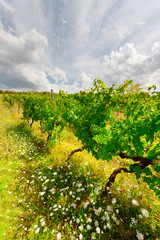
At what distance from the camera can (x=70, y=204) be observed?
3.61 metres

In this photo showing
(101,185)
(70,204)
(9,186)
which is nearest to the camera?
(70,204)

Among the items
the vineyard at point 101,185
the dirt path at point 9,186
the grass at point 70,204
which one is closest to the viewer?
the vineyard at point 101,185

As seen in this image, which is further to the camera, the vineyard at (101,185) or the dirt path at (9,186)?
the dirt path at (9,186)

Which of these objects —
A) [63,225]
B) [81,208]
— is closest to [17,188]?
[63,225]

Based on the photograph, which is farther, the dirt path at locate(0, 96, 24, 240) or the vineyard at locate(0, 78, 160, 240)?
the dirt path at locate(0, 96, 24, 240)

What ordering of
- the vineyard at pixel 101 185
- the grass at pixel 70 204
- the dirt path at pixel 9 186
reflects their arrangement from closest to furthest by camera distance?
the vineyard at pixel 101 185
the grass at pixel 70 204
the dirt path at pixel 9 186

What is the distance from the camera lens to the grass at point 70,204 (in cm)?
289

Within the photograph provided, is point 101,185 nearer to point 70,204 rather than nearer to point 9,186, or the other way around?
point 70,204

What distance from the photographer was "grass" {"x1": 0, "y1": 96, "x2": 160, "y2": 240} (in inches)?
114

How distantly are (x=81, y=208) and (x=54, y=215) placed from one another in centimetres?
91

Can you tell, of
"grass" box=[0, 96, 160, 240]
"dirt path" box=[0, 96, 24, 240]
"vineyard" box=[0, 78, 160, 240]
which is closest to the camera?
"vineyard" box=[0, 78, 160, 240]

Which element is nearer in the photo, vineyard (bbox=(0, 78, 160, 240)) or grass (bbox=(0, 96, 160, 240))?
vineyard (bbox=(0, 78, 160, 240))

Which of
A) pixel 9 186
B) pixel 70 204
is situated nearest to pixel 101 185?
pixel 70 204

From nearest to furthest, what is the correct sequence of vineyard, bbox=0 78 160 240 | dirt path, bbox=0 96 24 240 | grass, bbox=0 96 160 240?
1. vineyard, bbox=0 78 160 240
2. grass, bbox=0 96 160 240
3. dirt path, bbox=0 96 24 240
